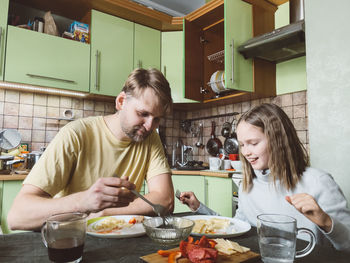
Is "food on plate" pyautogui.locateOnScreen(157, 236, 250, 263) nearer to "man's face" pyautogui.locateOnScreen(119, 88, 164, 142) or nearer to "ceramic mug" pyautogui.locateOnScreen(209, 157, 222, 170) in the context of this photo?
"man's face" pyautogui.locateOnScreen(119, 88, 164, 142)

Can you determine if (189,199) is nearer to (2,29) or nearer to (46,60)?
(46,60)

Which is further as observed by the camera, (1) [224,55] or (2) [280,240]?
(1) [224,55]

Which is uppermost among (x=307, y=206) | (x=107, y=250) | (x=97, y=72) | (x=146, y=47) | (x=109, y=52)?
(x=146, y=47)

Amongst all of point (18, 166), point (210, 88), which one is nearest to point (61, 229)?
point (18, 166)

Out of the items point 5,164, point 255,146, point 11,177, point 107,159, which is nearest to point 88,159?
point 107,159

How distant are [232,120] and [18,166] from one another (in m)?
2.05

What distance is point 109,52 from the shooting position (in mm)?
2701

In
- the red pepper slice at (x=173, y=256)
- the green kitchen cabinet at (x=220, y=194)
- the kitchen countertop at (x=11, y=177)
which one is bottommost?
the green kitchen cabinet at (x=220, y=194)

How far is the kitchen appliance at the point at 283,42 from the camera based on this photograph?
6.63ft

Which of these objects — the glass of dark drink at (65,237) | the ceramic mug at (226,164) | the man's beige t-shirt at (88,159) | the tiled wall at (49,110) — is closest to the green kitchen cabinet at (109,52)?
the tiled wall at (49,110)

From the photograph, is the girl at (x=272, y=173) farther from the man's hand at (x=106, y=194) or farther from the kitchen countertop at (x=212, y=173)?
the kitchen countertop at (x=212, y=173)

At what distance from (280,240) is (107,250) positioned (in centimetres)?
40

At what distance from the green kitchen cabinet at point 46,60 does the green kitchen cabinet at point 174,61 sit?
2.89ft

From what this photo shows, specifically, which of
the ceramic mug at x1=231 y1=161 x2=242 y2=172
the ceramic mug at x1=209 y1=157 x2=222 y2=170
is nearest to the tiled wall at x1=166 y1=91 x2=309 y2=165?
the ceramic mug at x1=209 y1=157 x2=222 y2=170
